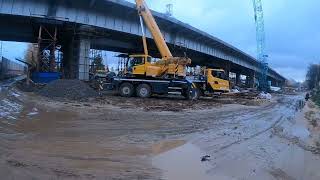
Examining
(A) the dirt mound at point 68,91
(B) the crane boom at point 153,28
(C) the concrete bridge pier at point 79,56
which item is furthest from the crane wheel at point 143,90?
(C) the concrete bridge pier at point 79,56

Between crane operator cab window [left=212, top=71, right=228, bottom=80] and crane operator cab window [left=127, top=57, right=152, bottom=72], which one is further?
crane operator cab window [left=212, top=71, right=228, bottom=80]

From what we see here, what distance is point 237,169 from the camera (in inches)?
402

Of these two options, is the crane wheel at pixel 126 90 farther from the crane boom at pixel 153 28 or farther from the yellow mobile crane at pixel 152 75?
the crane boom at pixel 153 28

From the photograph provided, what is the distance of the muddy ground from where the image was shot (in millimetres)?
9234

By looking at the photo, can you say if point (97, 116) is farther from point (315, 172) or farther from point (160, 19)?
point (160, 19)

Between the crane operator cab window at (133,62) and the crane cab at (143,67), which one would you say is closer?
the crane cab at (143,67)

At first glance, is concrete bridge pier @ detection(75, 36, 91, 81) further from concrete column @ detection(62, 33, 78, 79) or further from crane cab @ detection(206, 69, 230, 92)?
crane cab @ detection(206, 69, 230, 92)

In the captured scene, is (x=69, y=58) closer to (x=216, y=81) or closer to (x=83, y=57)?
(x=83, y=57)

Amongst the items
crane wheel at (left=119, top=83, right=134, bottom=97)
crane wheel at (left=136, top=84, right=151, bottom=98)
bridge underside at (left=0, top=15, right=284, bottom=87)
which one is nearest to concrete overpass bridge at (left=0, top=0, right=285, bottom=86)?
bridge underside at (left=0, top=15, right=284, bottom=87)

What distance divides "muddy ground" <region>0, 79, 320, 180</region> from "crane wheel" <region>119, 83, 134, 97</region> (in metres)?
14.5

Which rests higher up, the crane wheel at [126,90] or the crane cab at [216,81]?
the crane cab at [216,81]

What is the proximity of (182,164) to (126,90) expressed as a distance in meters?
25.1

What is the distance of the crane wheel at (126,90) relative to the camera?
35.2 m

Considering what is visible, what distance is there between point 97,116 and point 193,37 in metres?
39.8
